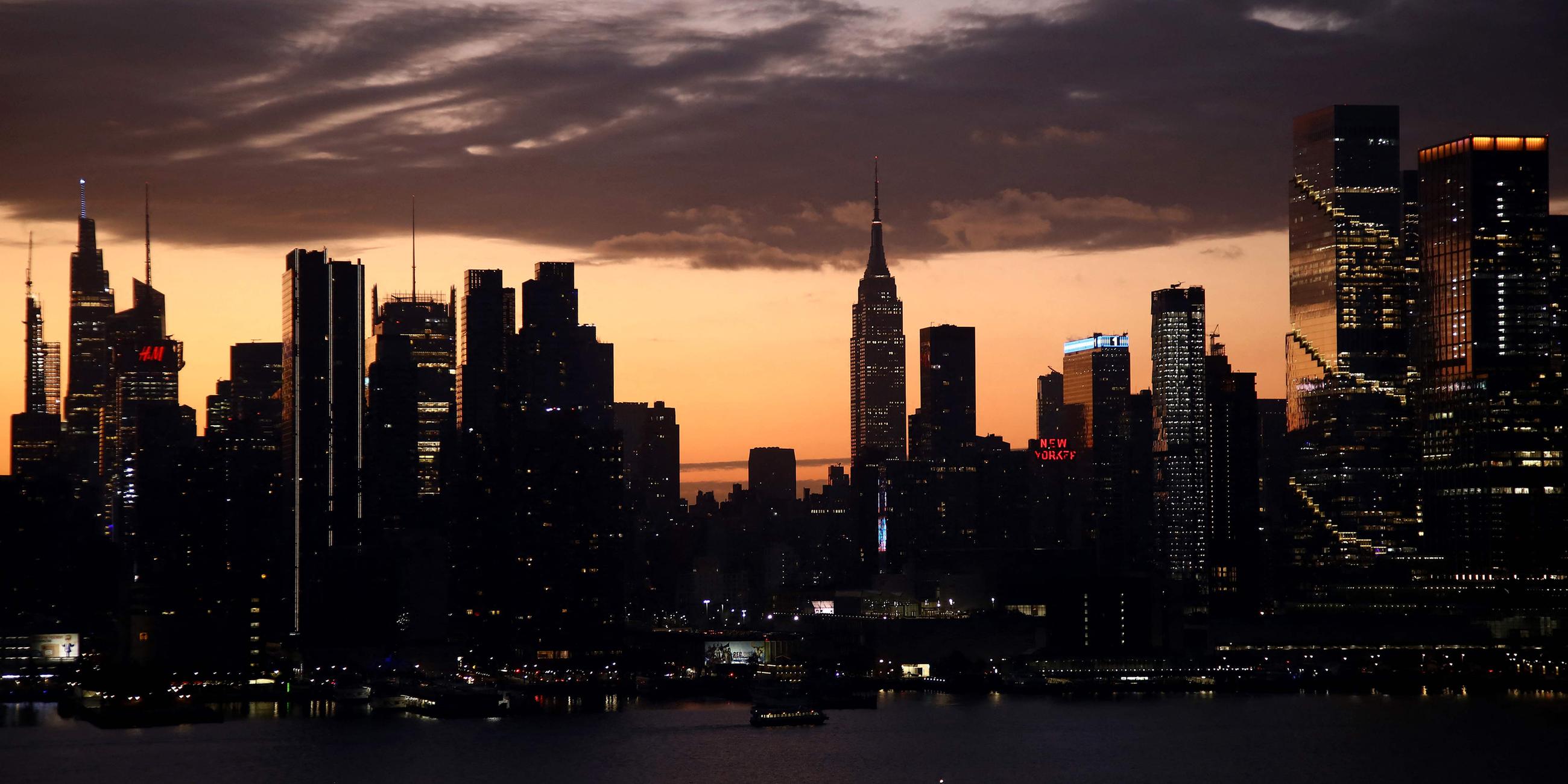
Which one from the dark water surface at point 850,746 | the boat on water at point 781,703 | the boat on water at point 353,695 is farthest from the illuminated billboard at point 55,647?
the boat on water at point 781,703

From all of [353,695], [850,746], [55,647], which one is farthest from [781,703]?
[55,647]

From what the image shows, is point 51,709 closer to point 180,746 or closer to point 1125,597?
point 180,746

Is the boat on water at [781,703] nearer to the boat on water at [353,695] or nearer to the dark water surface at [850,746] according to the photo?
the dark water surface at [850,746]

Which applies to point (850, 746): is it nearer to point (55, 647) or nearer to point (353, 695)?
point (353, 695)

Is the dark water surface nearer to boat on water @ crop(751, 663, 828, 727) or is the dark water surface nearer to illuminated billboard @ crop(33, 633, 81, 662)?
boat on water @ crop(751, 663, 828, 727)

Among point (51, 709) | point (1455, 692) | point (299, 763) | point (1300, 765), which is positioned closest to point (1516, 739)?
point (1300, 765)

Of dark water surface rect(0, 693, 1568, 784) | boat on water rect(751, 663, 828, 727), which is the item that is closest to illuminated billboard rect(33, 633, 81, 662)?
dark water surface rect(0, 693, 1568, 784)
